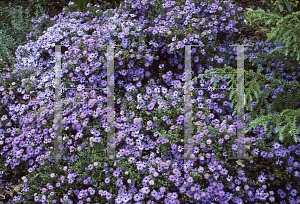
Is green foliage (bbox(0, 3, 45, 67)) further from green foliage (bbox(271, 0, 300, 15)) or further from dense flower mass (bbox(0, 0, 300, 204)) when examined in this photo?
green foliage (bbox(271, 0, 300, 15))

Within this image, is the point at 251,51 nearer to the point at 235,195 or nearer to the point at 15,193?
the point at 235,195

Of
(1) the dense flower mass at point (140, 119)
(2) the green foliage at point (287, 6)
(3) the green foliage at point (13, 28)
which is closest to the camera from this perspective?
(1) the dense flower mass at point (140, 119)

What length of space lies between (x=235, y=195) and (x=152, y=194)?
857 millimetres

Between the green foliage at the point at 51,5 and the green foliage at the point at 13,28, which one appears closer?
the green foliage at the point at 13,28

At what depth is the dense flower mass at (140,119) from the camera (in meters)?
2.81

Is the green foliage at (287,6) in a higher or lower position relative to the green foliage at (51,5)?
lower

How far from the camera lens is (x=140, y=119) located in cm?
327

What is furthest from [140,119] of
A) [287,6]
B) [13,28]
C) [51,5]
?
[51,5]

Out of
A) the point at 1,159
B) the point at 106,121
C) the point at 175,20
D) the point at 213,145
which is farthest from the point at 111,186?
the point at 175,20

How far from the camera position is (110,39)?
389cm

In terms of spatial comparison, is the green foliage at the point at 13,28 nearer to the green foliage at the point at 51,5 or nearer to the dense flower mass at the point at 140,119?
the green foliage at the point at 51,5

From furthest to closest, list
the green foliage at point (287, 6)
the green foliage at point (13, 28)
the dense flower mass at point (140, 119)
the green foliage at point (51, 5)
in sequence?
the green foliage at point (51, 5) → the green foliage at point (13, 28) → the green foliage at point (287, 6) → the dense flower mass at point (140, 119)

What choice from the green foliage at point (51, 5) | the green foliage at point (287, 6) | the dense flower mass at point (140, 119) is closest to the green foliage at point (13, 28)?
the green foliage at point (51, 5)

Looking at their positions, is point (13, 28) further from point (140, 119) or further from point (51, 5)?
point (140, 119)
